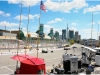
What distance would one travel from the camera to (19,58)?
16.0m

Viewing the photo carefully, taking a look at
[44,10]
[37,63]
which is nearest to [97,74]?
[37,63]

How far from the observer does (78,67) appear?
19156mm

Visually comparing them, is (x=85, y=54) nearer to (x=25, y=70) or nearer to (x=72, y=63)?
(x=72, y=63)

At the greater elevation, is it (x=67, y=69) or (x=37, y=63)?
(x=37, y=63)

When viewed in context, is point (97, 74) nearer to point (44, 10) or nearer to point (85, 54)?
point (85, 54)

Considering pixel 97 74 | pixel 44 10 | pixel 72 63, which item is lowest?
pixel 97 74

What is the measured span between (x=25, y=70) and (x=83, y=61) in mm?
11524

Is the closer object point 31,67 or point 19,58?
point 31,67

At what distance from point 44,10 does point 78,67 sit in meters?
8.70

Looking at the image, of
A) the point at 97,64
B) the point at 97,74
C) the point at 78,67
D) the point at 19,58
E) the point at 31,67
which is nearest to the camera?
the point at 31,67

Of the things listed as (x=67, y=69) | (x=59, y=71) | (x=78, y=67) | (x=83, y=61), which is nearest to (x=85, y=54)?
(x=83, y=61)

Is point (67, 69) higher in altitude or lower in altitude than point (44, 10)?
lower

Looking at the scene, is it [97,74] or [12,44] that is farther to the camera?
[12,44]

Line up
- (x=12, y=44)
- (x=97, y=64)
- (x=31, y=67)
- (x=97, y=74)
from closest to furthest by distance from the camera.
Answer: (x=31, y=67) → (x=97, y=74) → (x=97, y=64) → (x=12, y=44)
